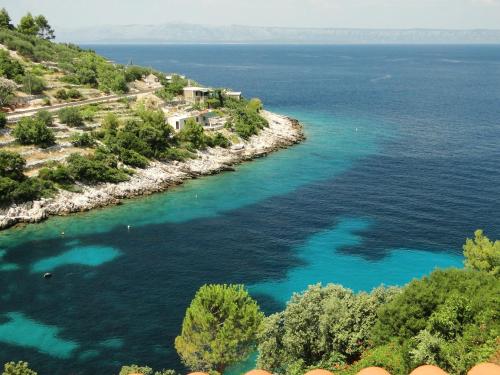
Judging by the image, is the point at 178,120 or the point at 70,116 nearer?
the point at 70,116

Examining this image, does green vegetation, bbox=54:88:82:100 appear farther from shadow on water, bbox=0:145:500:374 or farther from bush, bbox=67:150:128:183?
shadow on water, bbox=0:145:500:374

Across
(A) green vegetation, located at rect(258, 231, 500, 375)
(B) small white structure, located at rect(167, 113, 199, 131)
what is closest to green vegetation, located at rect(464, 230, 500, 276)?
(A) green vegetation, located at rect(258, 231, 500, 375)

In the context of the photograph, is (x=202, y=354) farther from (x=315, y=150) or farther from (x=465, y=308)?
(x=315, y=150)

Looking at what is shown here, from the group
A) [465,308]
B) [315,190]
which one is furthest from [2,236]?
[465,308]

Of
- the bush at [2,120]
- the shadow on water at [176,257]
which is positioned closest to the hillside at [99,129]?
the bush at [2,120]

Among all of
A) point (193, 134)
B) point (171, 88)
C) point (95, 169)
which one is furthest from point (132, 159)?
point (171, 88)

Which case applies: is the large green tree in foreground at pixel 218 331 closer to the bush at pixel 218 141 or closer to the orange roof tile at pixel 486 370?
the orange roof tile at pixel 486 370

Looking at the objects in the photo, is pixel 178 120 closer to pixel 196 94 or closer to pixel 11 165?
pixel 196 94
